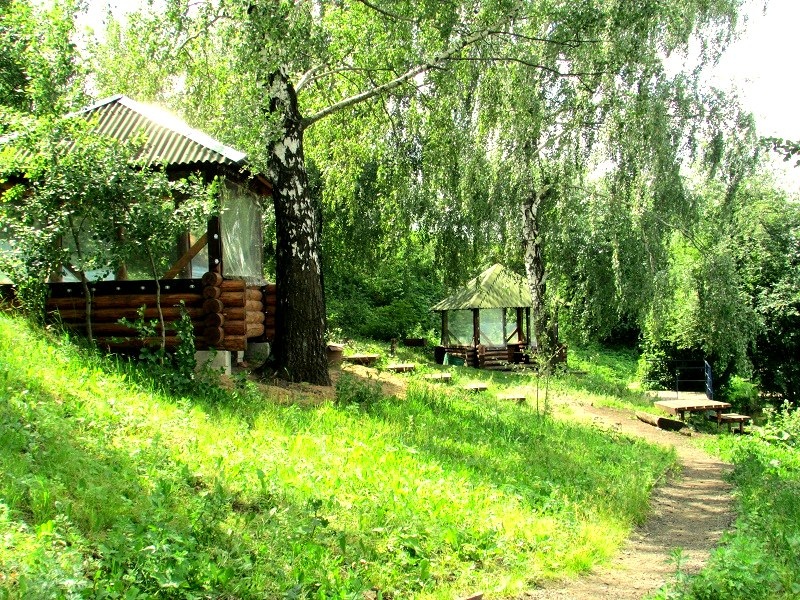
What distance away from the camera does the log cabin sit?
921cm

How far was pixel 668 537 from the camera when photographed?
6.59 m

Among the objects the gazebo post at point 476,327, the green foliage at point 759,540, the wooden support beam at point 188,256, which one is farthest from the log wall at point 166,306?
the gazebo post at point 476,327

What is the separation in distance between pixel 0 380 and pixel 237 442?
2.10 meters

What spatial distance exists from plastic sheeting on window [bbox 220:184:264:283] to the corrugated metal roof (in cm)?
67

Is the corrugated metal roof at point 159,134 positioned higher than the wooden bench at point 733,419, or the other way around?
the corrugated metal roof at point 159,134

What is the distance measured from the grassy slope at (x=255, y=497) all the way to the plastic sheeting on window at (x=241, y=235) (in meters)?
3.54

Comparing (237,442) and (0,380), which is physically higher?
(0,380)

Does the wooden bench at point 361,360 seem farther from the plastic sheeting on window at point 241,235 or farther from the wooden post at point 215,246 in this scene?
the wooden post at point 215,246

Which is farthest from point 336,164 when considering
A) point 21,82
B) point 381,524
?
point 381,524

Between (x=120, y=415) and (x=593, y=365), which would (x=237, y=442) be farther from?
(x=593, y=365)

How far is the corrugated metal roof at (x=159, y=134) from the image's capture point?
9.58 m

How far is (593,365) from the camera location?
29.8 metres

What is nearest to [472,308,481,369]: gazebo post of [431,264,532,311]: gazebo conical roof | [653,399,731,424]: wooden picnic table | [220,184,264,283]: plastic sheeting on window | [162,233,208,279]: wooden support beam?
[431,264,532,311]: gazebo conical roof

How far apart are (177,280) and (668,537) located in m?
6.86
